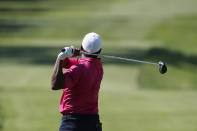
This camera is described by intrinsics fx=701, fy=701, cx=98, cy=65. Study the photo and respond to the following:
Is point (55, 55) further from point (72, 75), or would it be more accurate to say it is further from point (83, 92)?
point (72, 75)

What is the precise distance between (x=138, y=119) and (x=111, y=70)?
879cm

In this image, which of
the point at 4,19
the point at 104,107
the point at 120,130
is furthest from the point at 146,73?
the point at 4,19

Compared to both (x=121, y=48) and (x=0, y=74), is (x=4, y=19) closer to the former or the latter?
(x=121, y=48)

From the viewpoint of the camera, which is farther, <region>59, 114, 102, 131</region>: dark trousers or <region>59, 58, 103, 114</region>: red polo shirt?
<region>59, 114, 102, 131</region>: dark trousers

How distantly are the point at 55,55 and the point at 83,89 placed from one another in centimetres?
2194

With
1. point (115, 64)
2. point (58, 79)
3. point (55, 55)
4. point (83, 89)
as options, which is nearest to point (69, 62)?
point (83, 89)

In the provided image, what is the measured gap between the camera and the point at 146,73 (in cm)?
2395

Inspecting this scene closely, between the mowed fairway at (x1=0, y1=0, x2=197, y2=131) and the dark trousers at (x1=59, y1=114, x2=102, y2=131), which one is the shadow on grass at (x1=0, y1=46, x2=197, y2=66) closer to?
the mowed fairway at (x1=0, y1=0, x2=197, y2=131)

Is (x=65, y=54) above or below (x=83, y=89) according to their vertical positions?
above

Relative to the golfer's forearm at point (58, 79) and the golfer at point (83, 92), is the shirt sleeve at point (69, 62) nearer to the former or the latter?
the golfer at point (83, 92)

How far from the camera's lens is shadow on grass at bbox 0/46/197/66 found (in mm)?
27547

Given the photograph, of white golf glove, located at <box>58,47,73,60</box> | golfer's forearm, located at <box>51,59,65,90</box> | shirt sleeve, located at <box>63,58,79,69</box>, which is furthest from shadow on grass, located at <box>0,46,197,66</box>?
golfer's forearm, located at <box>51,59,65,90</box>

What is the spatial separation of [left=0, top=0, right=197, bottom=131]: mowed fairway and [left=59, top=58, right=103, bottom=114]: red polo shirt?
654cm

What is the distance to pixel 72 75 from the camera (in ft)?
25.8
